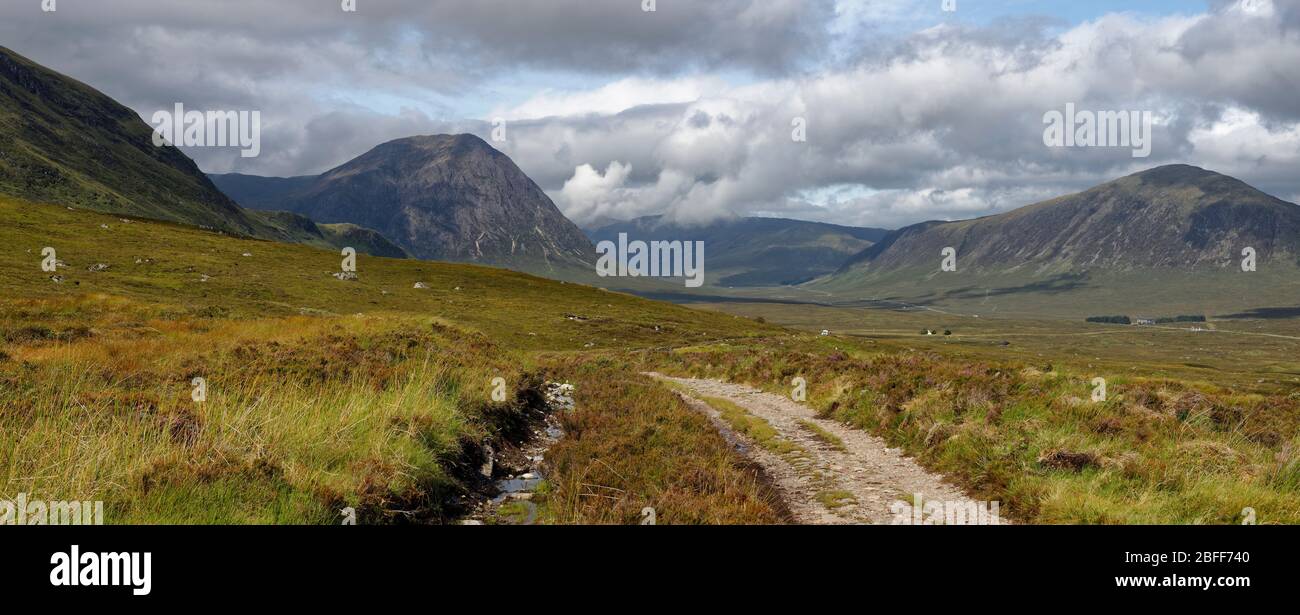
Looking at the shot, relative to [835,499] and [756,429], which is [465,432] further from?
[756,429]

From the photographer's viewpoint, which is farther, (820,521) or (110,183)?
(110,183)

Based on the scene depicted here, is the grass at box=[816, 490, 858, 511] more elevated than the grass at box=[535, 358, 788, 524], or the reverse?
the grass at box=[535, 358, 788, 524]

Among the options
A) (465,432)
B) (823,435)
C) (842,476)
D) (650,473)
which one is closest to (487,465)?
(465,432)

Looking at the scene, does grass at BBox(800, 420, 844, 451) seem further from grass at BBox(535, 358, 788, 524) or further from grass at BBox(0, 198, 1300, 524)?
grass at BBox(535, 358, 788, 524)

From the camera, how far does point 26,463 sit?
340 inches

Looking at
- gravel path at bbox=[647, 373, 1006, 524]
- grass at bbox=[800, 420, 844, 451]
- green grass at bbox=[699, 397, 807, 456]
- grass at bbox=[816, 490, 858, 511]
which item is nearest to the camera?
gravel path at bbox=[647, 373, 1006, 524]

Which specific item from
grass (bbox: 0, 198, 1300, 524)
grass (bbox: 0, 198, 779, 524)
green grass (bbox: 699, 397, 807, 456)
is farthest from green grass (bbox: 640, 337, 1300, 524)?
grass (bbox: 0, 198, 779, 524)

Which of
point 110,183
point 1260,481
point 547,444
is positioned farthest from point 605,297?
point 110,183

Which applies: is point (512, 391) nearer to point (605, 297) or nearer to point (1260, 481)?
point (1260, 481)

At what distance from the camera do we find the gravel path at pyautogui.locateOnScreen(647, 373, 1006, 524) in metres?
11.9

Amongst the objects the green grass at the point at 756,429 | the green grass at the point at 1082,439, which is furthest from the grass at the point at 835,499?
the green grass at the point at 756,429
